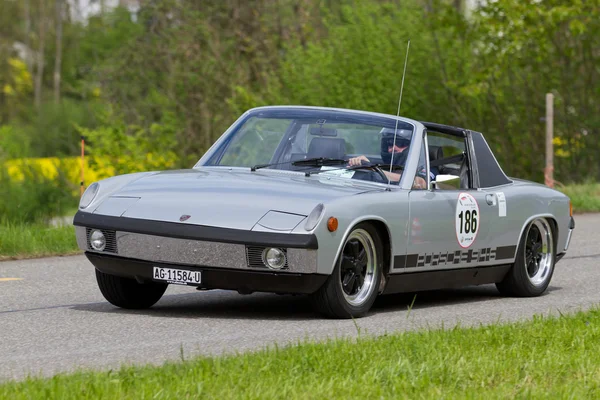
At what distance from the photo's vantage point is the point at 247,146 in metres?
9.84

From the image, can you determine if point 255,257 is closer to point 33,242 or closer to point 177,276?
point 177,276

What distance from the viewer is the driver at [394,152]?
30.1 feet

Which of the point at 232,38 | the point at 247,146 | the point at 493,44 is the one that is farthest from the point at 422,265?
the point at 232,38

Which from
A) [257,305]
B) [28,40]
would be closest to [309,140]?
[257,305]

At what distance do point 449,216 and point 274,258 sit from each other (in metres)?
1.85

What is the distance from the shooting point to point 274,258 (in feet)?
25.8

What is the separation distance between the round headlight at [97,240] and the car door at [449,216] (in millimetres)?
2064

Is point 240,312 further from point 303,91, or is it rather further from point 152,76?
point 152,76

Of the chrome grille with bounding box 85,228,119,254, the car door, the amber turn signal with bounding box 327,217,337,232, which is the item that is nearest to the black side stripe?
the car door

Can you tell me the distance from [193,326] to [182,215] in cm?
69

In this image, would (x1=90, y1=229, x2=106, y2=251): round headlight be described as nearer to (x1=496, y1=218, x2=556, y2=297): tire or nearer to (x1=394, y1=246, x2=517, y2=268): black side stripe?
(x1=394, y1=246, x2=517, y2=268): black side stripe

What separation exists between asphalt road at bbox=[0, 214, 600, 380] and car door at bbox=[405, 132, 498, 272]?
40 cm

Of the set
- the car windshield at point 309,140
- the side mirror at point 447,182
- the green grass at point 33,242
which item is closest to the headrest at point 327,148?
the car windshield at point 309,140

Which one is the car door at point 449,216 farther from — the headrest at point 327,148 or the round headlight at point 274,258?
the round headlight at point 274,258
